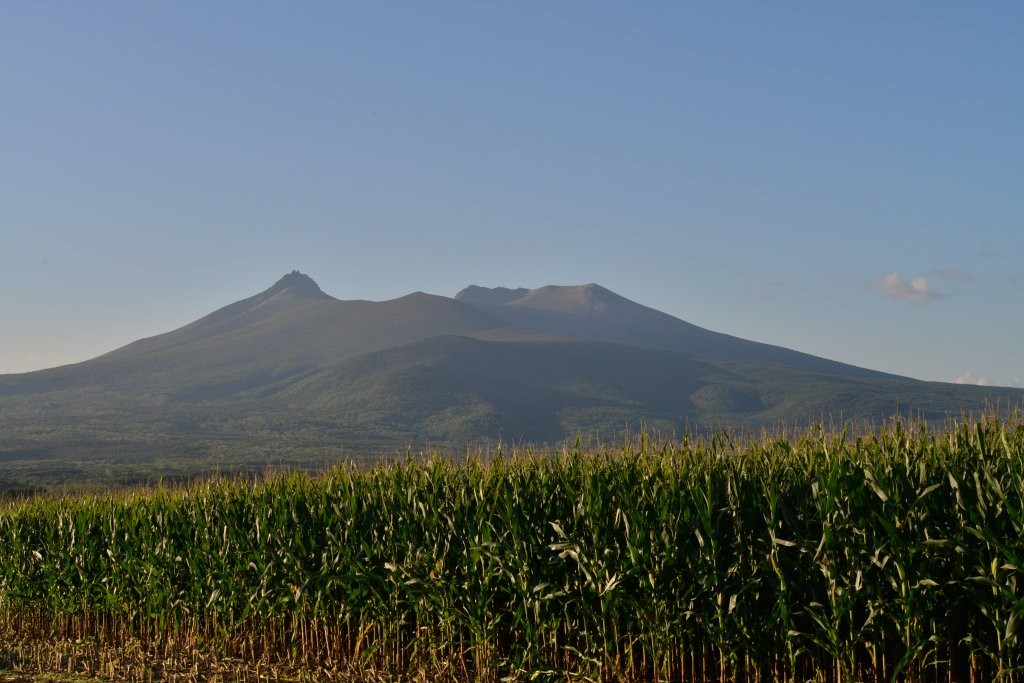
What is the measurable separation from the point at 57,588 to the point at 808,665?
509 inches

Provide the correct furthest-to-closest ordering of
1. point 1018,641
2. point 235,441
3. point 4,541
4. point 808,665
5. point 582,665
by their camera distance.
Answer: point 235,441
point 4,541
point 582,665
point 808,665
point 1018,641

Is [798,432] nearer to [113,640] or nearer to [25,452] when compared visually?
[113,640]

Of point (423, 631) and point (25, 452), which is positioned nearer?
point (423, 631)

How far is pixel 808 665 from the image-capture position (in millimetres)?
9500

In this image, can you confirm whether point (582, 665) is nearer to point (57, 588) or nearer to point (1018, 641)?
point (1018, 641)

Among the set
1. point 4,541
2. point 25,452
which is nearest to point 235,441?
point 25,452

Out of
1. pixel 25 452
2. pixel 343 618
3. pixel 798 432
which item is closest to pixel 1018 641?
pixel 798 432

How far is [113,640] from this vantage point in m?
16.2

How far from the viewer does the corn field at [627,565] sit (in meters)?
8.54

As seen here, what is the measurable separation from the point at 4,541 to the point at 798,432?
14926 millimetres

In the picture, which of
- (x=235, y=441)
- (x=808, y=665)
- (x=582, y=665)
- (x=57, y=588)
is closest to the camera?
(x=808, y=665)

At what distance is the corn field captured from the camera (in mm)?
8539

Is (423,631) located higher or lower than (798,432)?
lower

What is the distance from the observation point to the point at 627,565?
9.87 meters
